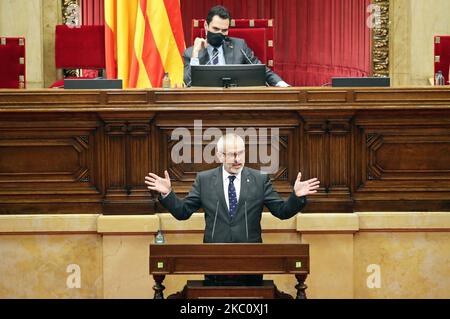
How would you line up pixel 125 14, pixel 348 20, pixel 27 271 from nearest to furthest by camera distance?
pixel 27 271, pixel 125 14, pixel 348 20

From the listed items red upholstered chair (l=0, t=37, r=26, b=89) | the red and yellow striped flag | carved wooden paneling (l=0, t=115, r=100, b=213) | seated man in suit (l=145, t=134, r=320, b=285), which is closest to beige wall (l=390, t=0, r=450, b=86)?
the red and yellow striped flag

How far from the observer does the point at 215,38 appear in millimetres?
6773

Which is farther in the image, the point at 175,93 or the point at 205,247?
the point at 175,93

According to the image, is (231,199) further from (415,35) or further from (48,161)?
(415,35)

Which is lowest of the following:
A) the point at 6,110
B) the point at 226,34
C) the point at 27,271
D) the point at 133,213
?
the point at 27,271

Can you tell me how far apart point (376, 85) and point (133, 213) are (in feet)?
5.57

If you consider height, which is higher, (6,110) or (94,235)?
(6,110)

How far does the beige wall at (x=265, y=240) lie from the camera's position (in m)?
5.46

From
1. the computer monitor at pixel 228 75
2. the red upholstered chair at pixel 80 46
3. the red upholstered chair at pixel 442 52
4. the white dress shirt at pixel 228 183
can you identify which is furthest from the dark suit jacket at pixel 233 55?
the white dress shirt at pixel 228 183

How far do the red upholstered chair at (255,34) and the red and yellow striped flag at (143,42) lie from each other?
44 cm

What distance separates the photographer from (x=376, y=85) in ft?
18.6

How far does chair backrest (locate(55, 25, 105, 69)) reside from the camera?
8164mm
